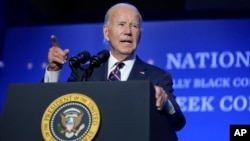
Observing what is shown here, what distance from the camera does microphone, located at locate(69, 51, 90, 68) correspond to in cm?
154

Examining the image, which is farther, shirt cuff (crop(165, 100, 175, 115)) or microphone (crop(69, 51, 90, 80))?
microphone (crop(69, 51, 90, 80))

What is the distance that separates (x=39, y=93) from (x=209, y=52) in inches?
87.8

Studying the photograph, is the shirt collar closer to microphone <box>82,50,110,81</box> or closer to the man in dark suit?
the man in dark suit

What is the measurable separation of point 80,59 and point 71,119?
29 centimetres

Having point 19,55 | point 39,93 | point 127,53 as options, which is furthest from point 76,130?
point 19,55

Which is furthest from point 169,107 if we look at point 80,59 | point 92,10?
point 92,10

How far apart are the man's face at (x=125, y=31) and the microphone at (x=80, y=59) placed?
0.19 m

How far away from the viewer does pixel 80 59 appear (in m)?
1.54

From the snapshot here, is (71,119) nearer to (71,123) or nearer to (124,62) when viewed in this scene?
(71,123)

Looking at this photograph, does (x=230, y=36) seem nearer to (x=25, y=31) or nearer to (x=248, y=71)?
(x=248, y=71)

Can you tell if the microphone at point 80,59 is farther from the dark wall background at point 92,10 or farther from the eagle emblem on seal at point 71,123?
the dark wall background at point 92,10

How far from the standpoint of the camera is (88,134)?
1.27 metres

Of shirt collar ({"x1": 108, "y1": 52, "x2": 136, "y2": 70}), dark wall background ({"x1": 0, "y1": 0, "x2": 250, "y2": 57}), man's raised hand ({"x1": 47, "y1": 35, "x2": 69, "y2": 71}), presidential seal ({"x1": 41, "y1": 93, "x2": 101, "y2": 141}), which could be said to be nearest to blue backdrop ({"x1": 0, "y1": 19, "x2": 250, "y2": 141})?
dark wall background ({"x1": 0, "y1": 0, "x2": 250, "y2": 57})

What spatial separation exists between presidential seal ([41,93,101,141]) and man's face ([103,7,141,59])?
434 millimetres
